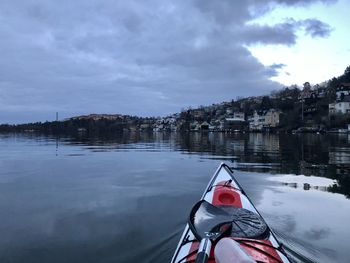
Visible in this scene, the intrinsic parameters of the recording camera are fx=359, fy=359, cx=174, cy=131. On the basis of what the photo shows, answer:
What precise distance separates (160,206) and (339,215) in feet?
16.4

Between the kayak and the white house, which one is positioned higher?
the white house

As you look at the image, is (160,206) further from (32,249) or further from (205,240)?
(205,240)

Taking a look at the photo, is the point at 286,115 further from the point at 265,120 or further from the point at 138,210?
the point at 138,210

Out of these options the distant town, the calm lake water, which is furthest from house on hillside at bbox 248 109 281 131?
the calm lake water

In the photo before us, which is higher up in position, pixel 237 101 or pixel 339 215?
pixel 237 101

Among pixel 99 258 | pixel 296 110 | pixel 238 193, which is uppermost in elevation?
pixel 296 110

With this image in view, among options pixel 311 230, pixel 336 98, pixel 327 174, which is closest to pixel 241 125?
pixel 336 98

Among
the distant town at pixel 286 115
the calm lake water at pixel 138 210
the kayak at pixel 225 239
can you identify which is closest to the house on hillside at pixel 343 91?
the distant town at pixel 286 115

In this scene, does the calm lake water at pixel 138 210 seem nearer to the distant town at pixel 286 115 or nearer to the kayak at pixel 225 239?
the kayak at pixel 225 239

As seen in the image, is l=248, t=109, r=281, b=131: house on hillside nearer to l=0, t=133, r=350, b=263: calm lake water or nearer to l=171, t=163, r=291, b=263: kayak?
l=0, t=133, r=350, b=263: calm lake water

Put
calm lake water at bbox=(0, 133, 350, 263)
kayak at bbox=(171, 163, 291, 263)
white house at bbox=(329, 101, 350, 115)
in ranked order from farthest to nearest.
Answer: white house at bbox=(329, 101, 350, 115)
calm lake water at bbox=(0, 133, 350, 263)
kayak at bbox=(171, 163, 291, 263)

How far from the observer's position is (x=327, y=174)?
1658 centimetres

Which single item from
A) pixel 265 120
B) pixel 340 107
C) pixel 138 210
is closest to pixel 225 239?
pixel 138 210

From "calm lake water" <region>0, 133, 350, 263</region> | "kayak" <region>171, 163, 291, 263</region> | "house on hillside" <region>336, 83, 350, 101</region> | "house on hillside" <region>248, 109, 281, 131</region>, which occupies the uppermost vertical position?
"house on hillside" <region>336, 83, 350, 101</region>
